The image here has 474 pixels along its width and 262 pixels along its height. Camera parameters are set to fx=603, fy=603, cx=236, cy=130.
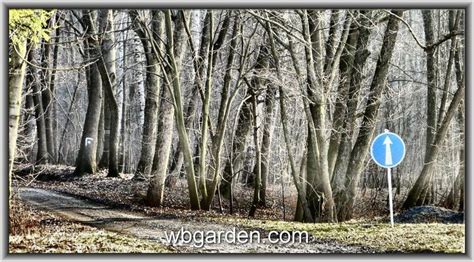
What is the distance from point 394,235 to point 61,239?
4.96 meters

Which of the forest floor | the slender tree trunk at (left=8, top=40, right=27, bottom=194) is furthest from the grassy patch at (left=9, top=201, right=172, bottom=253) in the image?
the slender tree trunk at (left=8, top=40, right=27, bottom=194)

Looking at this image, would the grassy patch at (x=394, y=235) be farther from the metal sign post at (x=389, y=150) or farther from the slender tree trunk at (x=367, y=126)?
the slender tree trunk at (x=367, y=126)

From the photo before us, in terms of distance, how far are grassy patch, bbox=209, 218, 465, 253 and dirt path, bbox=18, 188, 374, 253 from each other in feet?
1.30

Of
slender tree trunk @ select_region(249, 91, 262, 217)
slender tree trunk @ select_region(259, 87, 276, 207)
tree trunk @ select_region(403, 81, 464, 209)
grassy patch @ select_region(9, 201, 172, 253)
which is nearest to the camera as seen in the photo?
grassy patch @ select_region(9, 201, 172, 253)

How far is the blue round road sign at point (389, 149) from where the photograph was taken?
9.19 m

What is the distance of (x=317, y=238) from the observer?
356 inches

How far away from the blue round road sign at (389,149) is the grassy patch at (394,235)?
111 cm

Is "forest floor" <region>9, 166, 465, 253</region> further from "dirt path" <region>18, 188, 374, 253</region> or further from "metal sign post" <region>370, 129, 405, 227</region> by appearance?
"metal sign post" <region>370, 129, 405, 227</region>

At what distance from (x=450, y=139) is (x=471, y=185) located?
26.4 feet

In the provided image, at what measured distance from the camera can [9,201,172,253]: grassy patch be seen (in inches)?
328

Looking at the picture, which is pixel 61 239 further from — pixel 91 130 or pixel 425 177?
pixel 91 130

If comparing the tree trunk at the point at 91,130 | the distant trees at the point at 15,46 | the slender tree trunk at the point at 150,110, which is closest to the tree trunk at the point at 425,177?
the slender tree trunk at the point at 150,110

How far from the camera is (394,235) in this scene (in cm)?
919

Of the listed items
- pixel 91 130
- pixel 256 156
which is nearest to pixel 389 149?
pixel 256 156
